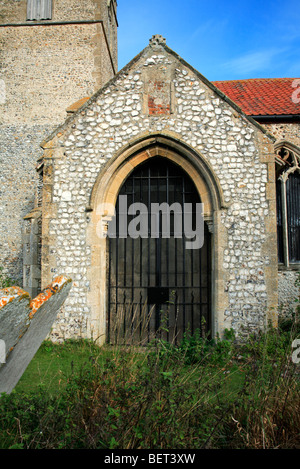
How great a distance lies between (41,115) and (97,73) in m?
3.04

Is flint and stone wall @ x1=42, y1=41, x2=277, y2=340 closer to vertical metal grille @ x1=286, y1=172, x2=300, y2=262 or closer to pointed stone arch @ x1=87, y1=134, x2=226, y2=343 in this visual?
pointed stone arch @ x1=87, y1=134, x2=226, y2=343

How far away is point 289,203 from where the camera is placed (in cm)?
1019

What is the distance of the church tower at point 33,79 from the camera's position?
14727 millimetres

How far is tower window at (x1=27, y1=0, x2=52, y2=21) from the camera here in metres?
15.7

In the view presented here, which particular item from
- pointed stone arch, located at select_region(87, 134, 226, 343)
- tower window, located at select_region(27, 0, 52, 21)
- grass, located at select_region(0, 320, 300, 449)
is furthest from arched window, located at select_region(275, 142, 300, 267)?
tower window, located at select_region(27, 0, 52, 21)

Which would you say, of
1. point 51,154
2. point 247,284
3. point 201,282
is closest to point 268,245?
point 247,284

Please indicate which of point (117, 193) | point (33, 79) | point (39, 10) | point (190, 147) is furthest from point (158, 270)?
point (39, 10)

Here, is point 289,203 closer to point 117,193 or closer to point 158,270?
point 158,270

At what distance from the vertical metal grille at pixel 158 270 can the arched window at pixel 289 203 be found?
364 cm

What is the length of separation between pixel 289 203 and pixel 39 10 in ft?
45.8

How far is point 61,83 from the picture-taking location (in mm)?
15258

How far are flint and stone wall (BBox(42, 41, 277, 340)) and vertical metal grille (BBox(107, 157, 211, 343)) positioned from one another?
0.66 metres

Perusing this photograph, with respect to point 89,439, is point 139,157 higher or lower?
higher
